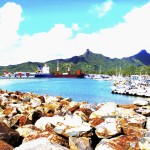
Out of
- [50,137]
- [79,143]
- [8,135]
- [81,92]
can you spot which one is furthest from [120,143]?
[81,92]

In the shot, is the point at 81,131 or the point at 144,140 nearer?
the point at 144,140

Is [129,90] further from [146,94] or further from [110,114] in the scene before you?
[110,114]

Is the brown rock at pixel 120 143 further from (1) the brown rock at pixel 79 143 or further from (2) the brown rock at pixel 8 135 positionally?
(2) the brown rock at pixel 8 135

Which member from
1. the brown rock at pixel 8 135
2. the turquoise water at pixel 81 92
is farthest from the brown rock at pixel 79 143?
the turquoise water at pixel 81 92

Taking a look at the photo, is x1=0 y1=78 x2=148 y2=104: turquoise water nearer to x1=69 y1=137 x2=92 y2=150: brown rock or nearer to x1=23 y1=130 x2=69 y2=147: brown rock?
x1=23 y1=130 x2=69 y2=147: brown rock

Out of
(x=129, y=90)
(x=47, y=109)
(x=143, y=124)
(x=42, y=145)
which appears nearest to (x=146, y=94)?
(x=129, y=90)

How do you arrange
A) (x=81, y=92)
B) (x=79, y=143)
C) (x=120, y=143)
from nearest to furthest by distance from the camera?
1. (x=79, y=143)
2. (x=120, y=143)
3. (x=81, y=92)

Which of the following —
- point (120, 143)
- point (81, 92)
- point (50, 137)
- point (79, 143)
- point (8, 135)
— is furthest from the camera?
point (81, 92)

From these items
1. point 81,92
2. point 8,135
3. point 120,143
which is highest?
point 8,135

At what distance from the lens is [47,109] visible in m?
20.9

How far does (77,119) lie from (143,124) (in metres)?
3.28

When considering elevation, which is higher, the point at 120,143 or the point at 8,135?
the point at 8,135

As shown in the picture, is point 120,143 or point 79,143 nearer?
point 79,143

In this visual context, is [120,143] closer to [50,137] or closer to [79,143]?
[79,143]
